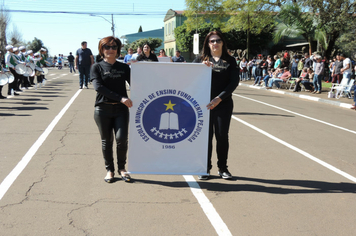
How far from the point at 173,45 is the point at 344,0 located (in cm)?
5292

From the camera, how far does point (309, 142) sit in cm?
780

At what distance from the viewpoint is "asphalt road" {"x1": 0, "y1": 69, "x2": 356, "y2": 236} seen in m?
3.68

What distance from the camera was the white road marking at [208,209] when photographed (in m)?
3.62

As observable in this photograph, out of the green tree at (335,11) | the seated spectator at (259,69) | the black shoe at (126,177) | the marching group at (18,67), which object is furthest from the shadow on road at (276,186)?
the seated spectator at (259,69)

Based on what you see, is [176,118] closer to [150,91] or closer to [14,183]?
[150,91]

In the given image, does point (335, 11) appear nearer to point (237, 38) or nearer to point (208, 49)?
point (208, 49)

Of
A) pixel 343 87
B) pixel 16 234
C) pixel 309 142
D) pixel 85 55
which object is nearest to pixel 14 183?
pixel 16 234

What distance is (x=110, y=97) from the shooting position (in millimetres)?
4668

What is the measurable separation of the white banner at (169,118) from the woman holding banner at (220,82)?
221 millimetres

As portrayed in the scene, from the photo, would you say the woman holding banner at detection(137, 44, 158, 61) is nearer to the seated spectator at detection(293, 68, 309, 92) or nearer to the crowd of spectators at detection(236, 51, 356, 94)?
the crowd of spectators at detection(236, 51, 356, 94)

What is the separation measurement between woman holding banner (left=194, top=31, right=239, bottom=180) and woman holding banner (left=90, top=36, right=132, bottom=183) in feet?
3.51

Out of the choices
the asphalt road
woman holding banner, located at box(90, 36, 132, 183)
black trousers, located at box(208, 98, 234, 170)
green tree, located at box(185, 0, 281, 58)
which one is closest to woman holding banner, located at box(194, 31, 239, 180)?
black trousers, located at box(208, 98, 234, 170)

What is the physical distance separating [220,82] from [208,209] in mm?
1681

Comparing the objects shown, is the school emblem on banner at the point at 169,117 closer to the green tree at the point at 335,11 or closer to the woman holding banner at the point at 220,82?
the woman holding banner at the point at 220,82
